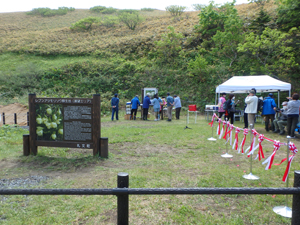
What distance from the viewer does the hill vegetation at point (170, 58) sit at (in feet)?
65.3

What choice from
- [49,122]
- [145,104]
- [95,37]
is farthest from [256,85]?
[95,37]

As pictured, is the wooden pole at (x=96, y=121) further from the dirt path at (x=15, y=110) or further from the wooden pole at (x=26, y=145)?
the dirt path at (x=15, y=110)

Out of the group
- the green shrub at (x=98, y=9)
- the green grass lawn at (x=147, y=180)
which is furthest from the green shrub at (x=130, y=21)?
Answer: the green grass lawn at (x=147, y=180)

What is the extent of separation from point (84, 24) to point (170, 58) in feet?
77.5

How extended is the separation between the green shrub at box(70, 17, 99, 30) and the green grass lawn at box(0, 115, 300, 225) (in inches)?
1474

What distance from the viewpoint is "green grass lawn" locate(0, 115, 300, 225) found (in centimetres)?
326

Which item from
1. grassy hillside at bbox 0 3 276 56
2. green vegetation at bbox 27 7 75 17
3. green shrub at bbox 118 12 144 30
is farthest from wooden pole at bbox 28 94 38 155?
green vegetation at bbox 27 7 75 17

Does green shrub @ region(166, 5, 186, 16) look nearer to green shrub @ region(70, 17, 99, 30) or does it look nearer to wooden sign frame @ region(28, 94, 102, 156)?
green shrub @ region(70, 17, 99, 30)

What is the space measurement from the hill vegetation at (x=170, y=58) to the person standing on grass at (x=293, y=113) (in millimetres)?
10951

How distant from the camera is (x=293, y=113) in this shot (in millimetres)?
8562

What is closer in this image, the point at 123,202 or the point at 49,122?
the point at 123,202

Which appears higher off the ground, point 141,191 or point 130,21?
point 130,21

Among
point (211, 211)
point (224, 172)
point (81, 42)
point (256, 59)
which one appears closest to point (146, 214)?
point (211, 211)

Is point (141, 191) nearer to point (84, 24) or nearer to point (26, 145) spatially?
point (26, 145)
